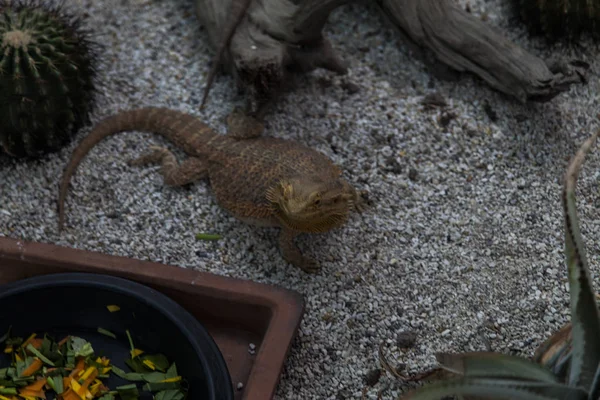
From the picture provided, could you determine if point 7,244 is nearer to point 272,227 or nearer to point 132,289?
point 132,289

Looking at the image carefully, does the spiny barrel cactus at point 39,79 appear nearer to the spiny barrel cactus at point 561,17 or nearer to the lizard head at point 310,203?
the lizard head at point 310,203

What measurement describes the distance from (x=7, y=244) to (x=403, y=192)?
170cm

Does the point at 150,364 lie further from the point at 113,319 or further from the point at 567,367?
the point at 567,367

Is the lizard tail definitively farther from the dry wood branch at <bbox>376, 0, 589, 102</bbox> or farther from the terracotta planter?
the dry wood branch at <bbox>376, 0, 589, 102</bbox>

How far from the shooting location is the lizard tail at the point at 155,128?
126 inches

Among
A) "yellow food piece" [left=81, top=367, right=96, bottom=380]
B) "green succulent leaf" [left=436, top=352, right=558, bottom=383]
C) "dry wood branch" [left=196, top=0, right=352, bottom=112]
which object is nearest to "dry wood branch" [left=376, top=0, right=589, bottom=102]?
"dry wood branch" [left=196, top=0, right=352, bottom=112]

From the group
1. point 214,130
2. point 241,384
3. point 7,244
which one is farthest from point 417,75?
point 7,244

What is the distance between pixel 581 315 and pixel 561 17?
91.6 inches

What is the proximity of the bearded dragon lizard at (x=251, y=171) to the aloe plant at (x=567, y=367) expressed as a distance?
0.94 metres

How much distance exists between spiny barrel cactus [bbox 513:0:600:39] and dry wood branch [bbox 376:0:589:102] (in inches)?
12.3

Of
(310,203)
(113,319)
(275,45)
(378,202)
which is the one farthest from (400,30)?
(113,319)

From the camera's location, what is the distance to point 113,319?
→ 245cm

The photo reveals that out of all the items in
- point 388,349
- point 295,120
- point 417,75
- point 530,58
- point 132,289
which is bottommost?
point 388,349

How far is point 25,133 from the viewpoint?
302 centimetres
